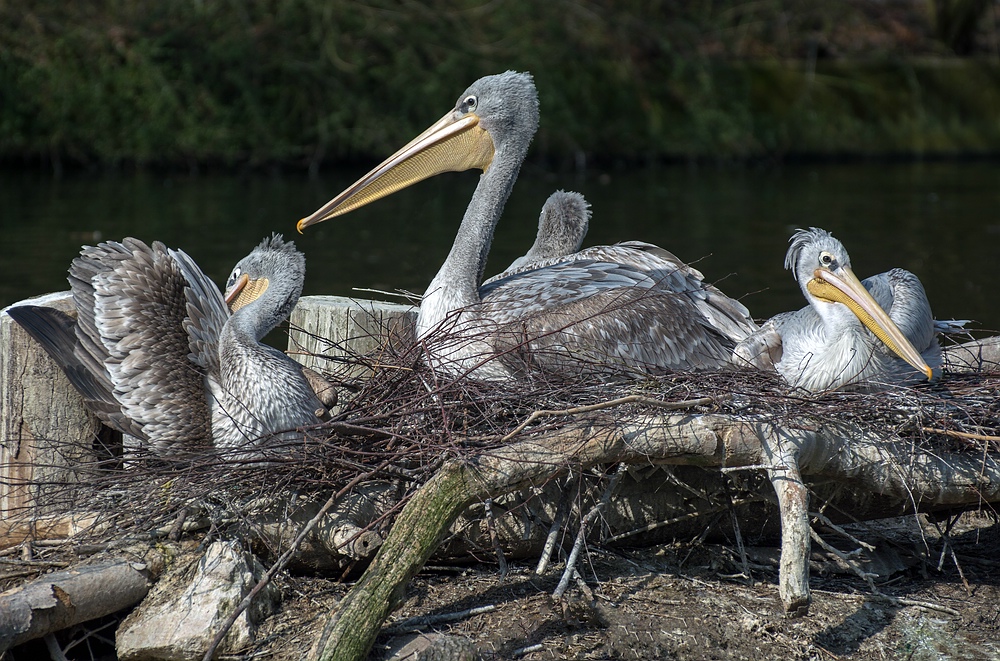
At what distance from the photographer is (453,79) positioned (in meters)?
17.6

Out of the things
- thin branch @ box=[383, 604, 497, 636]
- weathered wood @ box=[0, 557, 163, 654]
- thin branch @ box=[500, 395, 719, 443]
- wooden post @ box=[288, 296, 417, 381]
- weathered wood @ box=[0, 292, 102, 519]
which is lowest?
thin branch @ box=[383, 604, 497, 636]

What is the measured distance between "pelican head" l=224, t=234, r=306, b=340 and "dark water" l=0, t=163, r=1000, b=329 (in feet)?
14.2

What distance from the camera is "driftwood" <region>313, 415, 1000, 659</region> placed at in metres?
3.39

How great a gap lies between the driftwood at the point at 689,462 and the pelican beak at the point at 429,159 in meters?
1.89

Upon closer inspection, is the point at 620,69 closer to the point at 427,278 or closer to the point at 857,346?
the point at 427,278

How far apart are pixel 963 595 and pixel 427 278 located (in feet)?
22.4

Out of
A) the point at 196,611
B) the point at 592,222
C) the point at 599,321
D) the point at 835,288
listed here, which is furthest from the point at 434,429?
the point at 592,222

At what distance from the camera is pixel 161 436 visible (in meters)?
4.41

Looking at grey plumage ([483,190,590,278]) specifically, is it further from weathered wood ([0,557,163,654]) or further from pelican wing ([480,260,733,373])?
weathered wood ([0,557,163,654])

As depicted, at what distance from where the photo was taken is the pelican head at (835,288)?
4.20 meters

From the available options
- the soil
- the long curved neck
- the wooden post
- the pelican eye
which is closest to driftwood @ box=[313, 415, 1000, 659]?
the soil

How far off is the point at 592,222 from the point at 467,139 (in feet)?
27.0

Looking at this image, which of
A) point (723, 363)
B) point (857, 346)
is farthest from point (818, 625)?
point (723, 363)

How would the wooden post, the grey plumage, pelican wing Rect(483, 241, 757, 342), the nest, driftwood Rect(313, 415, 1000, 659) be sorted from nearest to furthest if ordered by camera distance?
driftwood Rect(313, 415, 1000, 659), the nest, the wooden post, pelican wing Rect(483, 241, 757, 342), the grey plumage
